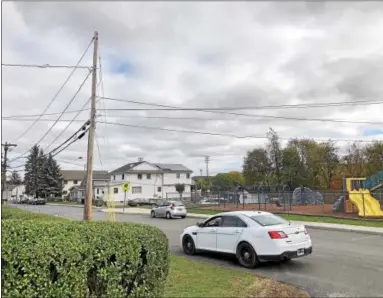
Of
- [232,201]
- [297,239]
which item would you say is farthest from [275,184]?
[297,239]

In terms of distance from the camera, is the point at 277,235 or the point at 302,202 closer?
the point at 277,235

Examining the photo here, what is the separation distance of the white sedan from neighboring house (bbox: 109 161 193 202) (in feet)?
203

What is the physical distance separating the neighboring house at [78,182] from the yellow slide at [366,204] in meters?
50.2

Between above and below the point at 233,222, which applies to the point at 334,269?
below

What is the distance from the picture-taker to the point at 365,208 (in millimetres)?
26250

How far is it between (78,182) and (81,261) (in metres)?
115

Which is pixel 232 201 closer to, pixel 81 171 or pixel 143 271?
pixel 143 271

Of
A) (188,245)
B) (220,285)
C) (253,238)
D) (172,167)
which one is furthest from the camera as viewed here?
(172,167)

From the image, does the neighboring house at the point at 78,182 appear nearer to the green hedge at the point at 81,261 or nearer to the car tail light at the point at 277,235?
the car tail light at the point at 277,235

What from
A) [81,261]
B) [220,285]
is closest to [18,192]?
[220,285]

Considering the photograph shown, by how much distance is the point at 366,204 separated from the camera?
26922 millimetres

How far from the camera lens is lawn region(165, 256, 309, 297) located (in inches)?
272

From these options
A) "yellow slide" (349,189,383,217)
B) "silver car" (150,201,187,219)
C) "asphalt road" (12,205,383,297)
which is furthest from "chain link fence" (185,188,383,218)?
"asphalt road" (12,205,383,297)

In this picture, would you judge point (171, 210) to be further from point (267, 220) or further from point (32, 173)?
point (32, 173)
